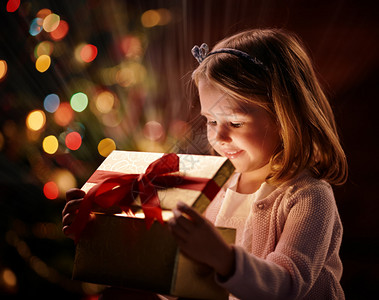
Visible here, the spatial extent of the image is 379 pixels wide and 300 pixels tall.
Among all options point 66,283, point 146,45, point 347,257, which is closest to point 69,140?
point 146,45

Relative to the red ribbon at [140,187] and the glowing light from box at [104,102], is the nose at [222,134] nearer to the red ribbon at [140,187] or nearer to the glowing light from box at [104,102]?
the red ribbon at [140,187]

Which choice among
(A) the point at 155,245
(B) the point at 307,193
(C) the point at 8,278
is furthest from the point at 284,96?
(C) the point at 8,278

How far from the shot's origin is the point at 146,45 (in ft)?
4.49

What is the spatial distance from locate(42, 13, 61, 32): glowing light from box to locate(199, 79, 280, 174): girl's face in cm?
75

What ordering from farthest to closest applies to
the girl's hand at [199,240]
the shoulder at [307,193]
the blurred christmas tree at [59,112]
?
the blurred christmas tree at [59,112]
the shoulder at [307,193]
the girl's hand at [199,240]

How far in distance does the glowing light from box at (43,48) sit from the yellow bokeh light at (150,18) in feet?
1.12

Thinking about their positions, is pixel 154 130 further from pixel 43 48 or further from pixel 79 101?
pixel 43 48

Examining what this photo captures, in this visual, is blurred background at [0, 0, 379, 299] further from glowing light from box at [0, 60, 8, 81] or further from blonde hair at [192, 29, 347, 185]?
blonde hair at [192, 29, 347, 185]

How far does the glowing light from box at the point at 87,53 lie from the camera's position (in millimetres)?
1339

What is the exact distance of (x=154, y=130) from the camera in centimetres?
137

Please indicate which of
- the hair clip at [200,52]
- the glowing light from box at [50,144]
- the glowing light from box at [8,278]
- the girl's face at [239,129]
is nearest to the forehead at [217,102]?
the girl's face at [239,129]

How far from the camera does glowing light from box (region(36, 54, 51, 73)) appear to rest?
132cm

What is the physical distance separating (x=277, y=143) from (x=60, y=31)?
92 centimetres

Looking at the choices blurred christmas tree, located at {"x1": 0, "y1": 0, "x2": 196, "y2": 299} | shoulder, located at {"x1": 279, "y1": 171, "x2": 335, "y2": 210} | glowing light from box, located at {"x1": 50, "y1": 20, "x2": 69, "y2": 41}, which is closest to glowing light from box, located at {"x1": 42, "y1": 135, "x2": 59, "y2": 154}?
blurred christmas tree, located at {"x1": 0, "y1": 0, "x2": 196, "y2": 299}
